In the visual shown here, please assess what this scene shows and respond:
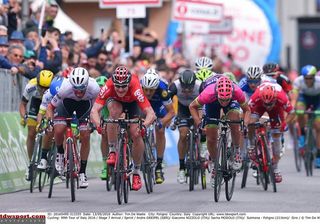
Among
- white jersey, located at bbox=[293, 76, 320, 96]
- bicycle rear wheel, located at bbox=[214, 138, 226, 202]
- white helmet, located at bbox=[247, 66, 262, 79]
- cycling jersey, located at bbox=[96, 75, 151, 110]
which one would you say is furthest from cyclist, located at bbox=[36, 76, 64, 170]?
white jersey, located at bbox=[293, 76, 320, 96]

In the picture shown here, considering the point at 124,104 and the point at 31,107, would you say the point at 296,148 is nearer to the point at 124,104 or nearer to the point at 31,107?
the point at 31,107

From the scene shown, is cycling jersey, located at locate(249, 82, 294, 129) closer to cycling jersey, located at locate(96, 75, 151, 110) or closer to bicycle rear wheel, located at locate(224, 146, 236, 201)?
bicycle rear wheel, located at locate(224, 146, 236, 201)

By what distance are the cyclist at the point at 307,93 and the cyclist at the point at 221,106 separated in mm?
6128

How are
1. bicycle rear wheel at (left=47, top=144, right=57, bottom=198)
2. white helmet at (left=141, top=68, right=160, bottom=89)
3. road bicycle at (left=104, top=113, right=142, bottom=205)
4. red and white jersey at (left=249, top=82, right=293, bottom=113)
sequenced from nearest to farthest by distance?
1. road bicycle at (left=104, top=113, right=142, bottom=205)
2. bicycle rear wheel at (left=47, top=144, right=57, bottom=198)
3. white helmet at (left=141, top=68, right=160, bottom=89)
4. red and white jersey at (left=249, top=82, right=293, bottom=113)

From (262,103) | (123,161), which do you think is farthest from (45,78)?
(262,103)

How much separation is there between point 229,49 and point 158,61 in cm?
1409

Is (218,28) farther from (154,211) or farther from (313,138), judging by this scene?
(154,211)

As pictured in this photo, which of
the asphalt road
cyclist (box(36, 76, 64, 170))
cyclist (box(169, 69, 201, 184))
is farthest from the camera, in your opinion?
cyclist (box(169, 69, 201, 184))

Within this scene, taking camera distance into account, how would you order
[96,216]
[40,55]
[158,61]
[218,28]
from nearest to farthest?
[96,216], [40,55], [158,61], [218,28]

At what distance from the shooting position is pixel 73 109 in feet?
61.5

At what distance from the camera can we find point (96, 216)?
614 inches

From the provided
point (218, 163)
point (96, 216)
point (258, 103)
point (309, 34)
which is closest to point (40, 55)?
point (258, 103)

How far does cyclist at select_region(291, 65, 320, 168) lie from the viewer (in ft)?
81.6

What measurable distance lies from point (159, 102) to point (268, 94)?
1.79 m
